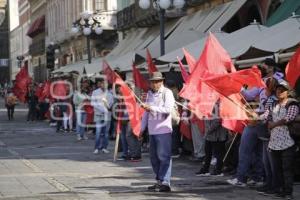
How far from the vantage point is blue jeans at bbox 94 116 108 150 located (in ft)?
55.0

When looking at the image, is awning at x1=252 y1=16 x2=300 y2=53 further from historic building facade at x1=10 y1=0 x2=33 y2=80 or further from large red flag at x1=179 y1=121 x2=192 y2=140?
historic building facade at x1=10 y1=0 x2=33 y2=80

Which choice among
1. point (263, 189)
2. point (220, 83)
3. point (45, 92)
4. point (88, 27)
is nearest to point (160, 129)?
point (220, 83)

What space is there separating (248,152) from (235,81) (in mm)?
1171

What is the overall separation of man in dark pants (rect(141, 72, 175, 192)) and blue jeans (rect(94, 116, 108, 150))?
19.4 feet

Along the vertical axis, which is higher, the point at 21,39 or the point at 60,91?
the point at 21,39

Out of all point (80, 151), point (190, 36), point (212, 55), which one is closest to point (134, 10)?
point (190, 36)

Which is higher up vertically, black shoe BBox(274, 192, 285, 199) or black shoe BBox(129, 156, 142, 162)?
black shoe BBox(129, 156, 142, 162)

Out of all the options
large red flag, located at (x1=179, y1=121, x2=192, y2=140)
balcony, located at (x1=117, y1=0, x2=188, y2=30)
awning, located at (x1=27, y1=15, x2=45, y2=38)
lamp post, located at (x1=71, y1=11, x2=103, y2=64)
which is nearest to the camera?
large red flag, located at (x1=179, y1=121, x2=192, y2=140)

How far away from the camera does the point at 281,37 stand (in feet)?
41.7

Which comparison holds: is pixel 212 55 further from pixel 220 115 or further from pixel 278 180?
pixel 278 180

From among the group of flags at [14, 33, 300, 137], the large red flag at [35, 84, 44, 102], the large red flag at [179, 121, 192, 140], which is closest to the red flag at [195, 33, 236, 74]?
the group of flags at [14, 33, 300, 137]

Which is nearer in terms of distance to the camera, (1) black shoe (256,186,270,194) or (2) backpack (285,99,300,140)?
(2) backpack (285,99,300,140)

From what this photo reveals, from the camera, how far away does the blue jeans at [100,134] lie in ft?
55.0

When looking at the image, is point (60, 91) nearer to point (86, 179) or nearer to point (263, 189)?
point (86, 179)
